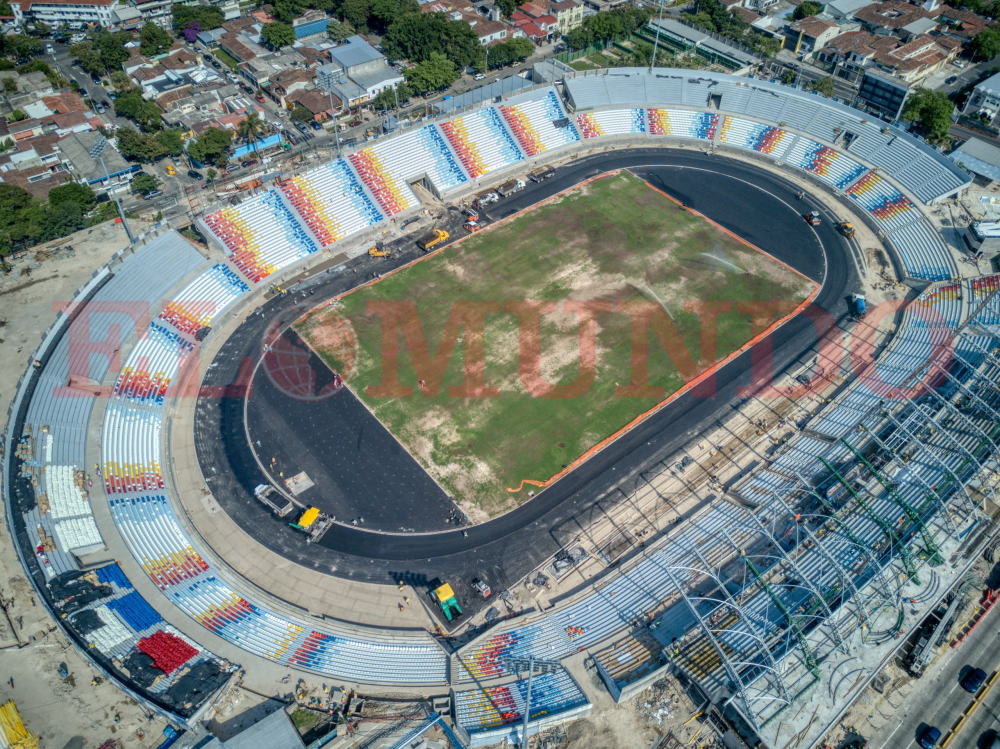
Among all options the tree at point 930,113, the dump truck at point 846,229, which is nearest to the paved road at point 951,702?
the dump truck at point 846,229

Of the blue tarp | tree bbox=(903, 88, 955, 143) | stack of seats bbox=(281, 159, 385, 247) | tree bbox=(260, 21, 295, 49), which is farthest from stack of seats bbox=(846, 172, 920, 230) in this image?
tree bbox=(260, 21, 295, 49)

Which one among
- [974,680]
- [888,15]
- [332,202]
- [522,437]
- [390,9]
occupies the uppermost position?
[390,9]

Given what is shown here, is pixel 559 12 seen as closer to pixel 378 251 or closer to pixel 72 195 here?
pixel 378 251

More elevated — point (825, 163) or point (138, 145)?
point (138, 145)

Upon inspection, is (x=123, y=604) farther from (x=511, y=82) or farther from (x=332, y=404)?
(x=511, y=82)

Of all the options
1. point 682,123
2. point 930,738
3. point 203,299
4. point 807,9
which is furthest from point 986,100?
point 203,299

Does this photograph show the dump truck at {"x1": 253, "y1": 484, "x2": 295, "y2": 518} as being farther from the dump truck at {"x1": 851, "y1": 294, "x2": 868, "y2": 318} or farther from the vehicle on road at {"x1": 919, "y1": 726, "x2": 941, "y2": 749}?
the dump truck at {"x1": 851, "y1": 294, "x2": 868, "y2": 318}
